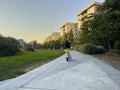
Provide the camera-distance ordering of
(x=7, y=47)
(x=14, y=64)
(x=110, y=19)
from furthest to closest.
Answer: (x=7, y=47)
(x=110, y=19)
(x=14, y=64)

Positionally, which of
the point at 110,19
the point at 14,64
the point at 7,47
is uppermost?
the point at 110,19

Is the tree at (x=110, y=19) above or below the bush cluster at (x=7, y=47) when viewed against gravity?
above

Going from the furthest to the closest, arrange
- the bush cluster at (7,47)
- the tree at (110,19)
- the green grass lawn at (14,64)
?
the bush cluster at (7,47)
the tree at (110,19)
the green grass lawn at (14,64)

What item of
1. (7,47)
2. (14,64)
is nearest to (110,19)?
(14,64)

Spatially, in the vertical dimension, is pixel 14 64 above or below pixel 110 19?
below

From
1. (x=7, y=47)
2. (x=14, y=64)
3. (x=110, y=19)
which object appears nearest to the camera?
(x=14, y=64)

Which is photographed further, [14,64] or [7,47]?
[7,47]

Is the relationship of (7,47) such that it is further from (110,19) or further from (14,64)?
(110,19)

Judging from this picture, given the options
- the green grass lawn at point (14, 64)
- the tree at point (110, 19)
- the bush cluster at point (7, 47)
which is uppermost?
the tree at point (110, 19)

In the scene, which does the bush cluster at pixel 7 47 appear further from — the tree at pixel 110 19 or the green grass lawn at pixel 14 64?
the tree at pixel 110 19

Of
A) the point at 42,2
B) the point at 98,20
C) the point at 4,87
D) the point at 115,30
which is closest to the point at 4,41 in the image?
the point at 42,2

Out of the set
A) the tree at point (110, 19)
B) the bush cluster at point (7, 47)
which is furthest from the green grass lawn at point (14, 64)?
→ the tree at point (110, 19)

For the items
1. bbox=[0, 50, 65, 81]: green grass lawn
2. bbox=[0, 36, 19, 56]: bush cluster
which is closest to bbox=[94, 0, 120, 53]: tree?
bbox=[0, 50, 65, 81]: green grass lawn

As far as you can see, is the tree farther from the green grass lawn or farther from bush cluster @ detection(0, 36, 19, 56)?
bush cluster @ detection(0, 36, 19, 56)
